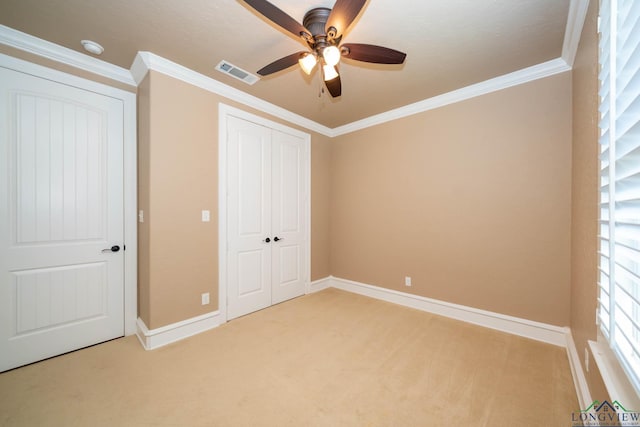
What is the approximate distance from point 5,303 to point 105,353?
84 centimetres

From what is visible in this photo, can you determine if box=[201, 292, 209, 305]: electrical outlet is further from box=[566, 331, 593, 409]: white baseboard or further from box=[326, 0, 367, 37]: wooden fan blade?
box=[566, 331, 593, 409]: white baseboard

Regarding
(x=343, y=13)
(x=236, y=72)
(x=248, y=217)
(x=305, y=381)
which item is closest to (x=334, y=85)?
(x=343, y=13)

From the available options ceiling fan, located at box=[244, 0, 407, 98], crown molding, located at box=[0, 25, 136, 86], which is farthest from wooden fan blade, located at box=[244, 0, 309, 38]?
crown molding, located at box=[0, 25, 136, 86]

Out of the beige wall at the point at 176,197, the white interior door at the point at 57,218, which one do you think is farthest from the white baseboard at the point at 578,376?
the white interior door at the point at 57,218

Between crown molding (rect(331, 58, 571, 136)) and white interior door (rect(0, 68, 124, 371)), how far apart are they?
312 centimetres

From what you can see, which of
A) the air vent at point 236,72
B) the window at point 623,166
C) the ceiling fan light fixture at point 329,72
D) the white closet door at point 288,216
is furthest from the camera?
the white closet door at point 288,216

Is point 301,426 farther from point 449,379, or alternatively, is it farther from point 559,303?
point 559,303

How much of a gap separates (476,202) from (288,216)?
241 cm

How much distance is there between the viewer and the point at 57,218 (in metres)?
2.19

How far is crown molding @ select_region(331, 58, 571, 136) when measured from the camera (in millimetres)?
2352

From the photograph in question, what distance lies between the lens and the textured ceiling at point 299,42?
1.74 metres

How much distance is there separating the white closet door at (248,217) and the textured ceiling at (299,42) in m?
0.70

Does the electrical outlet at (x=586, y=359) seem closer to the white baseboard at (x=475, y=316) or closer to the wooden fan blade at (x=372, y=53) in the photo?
the white baseboard at (x=475, y=316)

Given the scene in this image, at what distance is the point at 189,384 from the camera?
1.83 m
